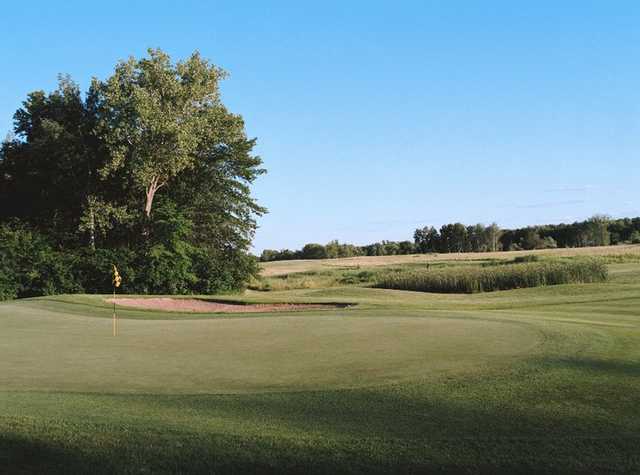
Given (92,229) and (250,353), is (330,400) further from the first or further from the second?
(92,229)

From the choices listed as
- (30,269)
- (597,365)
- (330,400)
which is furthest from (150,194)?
(330,400)

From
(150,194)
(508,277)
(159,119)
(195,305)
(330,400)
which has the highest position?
(159,119)

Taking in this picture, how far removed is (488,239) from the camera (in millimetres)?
121250

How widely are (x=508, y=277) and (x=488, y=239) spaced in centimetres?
8743

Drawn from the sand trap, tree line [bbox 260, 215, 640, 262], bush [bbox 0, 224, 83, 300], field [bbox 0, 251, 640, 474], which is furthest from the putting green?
tree line [bbox 260, 215, 640, 262]

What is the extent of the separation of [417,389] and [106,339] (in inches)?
307

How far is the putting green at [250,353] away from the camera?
8.27 meters

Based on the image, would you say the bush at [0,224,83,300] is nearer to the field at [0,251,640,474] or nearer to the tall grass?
the tall grass

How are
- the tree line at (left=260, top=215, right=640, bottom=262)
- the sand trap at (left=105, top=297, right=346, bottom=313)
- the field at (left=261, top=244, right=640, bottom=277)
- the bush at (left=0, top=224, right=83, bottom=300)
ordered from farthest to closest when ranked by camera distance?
the tree line at (left=260, top=215, right=640, bottom=262) → the field at (left=261, top=244, right=640, bottom=277) → the bush at (left=0, top=224, right=83, bottom=300) → the sand trap at (left=105, top=297, right=346, bottom=313)

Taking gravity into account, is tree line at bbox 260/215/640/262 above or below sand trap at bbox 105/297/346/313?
above

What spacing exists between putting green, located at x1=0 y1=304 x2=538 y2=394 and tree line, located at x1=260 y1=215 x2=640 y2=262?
100432mm

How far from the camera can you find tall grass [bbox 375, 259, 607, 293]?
3534cm

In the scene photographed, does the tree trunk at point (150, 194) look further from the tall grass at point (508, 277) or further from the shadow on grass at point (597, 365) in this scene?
the shadow on grass at point (597, 365)

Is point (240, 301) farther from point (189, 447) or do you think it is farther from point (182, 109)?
point (189, 447)
